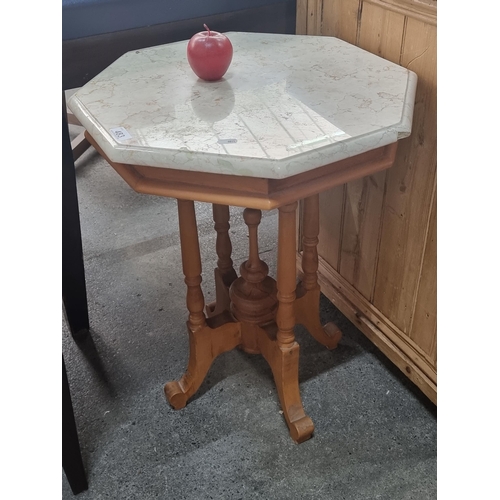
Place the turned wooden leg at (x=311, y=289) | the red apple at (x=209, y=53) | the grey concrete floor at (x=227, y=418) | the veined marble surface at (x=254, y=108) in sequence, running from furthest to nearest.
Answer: the turned wooden leg at (x=311, y=289) < the grey concrete floor at (x=227, y=418) < the red apple at (x=209, y=53) < the veined marble surface at (x=254, y=108)

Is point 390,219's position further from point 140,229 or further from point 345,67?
point 140,229

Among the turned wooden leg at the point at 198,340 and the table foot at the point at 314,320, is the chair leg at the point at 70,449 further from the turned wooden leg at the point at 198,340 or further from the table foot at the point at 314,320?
the table foot at the point at 314,320

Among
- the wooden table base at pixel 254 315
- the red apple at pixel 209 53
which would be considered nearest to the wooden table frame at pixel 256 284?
the wooden table base at pixel 254 315

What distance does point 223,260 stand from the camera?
1.59 metres

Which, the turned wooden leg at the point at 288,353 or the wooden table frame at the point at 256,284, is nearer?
the wooden table frame at the point at 256,284

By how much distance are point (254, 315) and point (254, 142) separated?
1.91ft

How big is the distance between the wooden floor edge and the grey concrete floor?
4 centimetres

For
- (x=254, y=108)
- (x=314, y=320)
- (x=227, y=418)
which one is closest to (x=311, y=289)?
(x=314, y=320)

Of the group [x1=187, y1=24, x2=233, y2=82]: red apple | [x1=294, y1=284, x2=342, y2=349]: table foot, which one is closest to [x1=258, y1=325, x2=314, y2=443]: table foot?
[x1=294, y1=284, x2=342, y2=349]: table foot

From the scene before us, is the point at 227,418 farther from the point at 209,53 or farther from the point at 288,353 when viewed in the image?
the point at 209,53

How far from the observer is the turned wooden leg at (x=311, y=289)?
1.44 meters

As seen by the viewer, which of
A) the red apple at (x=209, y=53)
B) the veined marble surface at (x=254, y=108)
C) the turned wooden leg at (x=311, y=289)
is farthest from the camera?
the turned wooden leg at (x=311, y=289)

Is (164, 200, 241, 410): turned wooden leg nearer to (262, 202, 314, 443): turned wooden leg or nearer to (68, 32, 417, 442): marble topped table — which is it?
(68, 32, 417, 442): marble topped table

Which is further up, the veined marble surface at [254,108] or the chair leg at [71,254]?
the veined marble surface at [254,108]
